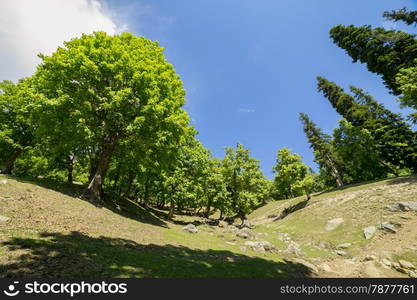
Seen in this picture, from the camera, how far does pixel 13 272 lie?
5.83 metres

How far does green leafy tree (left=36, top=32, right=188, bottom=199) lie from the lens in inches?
723

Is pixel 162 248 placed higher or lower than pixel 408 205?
lower

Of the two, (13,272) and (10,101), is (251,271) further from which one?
(10,101)

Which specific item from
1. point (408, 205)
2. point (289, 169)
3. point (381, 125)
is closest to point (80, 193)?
point (408, 205)

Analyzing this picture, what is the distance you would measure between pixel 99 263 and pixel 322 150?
189 feet

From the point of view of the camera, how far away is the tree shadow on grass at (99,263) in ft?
20.9

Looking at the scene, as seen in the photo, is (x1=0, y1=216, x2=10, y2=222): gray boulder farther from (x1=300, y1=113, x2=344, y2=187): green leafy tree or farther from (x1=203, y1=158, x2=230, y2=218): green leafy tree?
(x1=300, y1=113, x2=344, y2=187): green leafy tree

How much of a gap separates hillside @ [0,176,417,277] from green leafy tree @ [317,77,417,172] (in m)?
19.9

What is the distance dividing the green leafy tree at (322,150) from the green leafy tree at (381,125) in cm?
727

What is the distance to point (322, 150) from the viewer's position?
54.2m

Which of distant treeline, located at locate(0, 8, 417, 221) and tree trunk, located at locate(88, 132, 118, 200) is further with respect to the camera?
tree trunk, located at locate(88, 132, 118, 200)

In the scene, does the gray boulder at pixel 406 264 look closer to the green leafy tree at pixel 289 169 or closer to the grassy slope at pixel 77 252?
the grassy slope at pixel 77 252

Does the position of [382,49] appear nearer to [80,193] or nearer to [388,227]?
[388,227]

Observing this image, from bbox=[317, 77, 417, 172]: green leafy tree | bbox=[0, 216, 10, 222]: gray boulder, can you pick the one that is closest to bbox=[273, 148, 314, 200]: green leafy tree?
bbox=[317, 77, 417, 172]: green leafy tree
